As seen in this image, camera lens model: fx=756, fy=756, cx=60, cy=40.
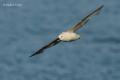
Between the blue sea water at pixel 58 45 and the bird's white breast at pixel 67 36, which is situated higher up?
the blue sea water at pixel 58 45

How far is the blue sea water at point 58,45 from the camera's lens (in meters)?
88.9

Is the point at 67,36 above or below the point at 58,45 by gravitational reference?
below

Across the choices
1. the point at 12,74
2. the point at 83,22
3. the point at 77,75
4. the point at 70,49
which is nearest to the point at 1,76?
the point at 12,74

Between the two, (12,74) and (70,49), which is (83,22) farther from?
A: (70,49)

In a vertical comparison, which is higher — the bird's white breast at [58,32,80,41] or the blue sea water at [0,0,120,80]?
the blue sea water at [0,0,120,80]

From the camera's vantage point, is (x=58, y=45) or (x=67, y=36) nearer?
(x=67, y=36)

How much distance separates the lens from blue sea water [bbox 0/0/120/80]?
88938 millimetres

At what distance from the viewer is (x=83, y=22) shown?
30406mm

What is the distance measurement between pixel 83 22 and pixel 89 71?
62.8 m

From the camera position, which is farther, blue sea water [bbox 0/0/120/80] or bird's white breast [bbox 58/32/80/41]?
blue sea water [bbox 0/0/120/80]

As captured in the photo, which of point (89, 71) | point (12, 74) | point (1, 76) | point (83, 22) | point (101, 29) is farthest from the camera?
point (101, 29)

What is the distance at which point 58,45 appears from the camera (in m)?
96.4

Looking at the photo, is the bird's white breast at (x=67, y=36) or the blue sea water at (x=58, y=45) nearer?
the bird's white breast at (x=67, y=36)

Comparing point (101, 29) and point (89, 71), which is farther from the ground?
point (101, 29)
